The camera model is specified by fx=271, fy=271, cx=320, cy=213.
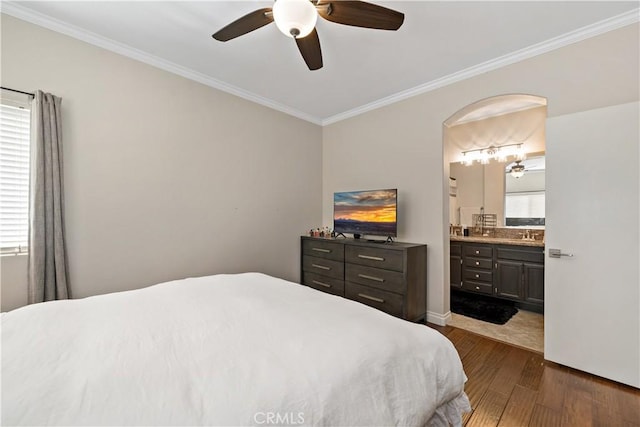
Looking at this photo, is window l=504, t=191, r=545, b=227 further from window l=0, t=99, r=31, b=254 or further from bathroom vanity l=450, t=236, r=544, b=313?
window l=0, t=99, r=31, b=254

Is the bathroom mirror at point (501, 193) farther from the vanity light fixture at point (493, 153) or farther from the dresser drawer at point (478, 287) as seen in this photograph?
the dresser drawer at point (478, 287)

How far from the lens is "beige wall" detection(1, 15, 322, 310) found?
2172 mm

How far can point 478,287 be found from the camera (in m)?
→ 3.75

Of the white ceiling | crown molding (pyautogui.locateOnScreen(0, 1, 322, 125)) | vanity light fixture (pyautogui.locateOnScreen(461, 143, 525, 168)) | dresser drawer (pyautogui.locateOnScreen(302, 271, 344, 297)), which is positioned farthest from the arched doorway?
crown molding (pyautogui.locateOnScreen(0, 1, 322, 125))

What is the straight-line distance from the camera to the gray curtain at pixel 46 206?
6.51 ft

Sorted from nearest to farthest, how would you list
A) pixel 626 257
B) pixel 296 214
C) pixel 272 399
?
pixel 272 399 → pixel 626 257 → pixel 296 214

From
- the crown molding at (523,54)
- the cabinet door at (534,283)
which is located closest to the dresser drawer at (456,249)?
the cabinet door at (534,283)

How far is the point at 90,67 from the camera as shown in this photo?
229 cm

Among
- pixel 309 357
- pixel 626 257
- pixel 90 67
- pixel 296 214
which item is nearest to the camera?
pixel 309 357

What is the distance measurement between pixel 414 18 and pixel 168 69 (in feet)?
7.65

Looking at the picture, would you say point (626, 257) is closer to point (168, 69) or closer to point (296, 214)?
point (296, 214)

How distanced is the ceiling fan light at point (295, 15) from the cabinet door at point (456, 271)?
364cm

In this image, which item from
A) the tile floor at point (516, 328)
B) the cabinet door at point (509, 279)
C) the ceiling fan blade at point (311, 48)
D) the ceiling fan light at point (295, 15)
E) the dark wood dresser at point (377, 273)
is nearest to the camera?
the ceiling fan light at point (295, 15)

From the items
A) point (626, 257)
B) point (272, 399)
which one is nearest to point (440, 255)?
point (626, 257)
